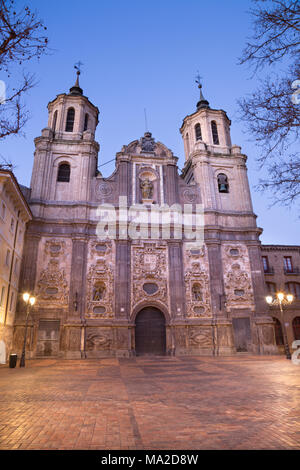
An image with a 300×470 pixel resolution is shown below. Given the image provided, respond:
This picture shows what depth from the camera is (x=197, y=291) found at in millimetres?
27609

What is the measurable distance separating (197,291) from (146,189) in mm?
11158

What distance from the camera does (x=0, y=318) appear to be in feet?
66.3

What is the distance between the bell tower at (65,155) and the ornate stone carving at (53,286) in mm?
5497

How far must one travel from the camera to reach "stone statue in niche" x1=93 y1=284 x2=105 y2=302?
25703 millimetres

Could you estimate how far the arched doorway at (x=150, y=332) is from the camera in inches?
1004

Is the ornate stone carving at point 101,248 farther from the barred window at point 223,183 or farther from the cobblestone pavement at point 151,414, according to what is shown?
the cobblestone pavement at point 151,414

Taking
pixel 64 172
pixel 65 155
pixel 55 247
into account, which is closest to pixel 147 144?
pixel 65 155

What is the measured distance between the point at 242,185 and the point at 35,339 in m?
25.0

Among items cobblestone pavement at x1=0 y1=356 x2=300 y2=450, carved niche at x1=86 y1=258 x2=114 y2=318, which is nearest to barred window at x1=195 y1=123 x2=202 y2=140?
carved niche at x1=86 y1=258 x2=114 y2=318

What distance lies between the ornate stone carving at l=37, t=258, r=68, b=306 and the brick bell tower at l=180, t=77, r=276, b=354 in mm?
13159

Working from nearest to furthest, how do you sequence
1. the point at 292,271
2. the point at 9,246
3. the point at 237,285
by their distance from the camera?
the point at 9,246, the point at 237,285, the point at 292,271

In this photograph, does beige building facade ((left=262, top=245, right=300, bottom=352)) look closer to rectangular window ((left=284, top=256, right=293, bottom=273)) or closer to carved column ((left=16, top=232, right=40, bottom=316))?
rectangular window ((left=284, top=256, right=293, bottom=273))

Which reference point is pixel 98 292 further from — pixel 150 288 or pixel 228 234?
pixel 228 234
